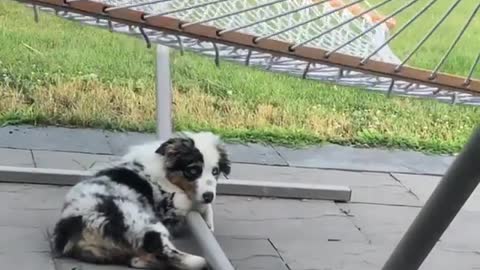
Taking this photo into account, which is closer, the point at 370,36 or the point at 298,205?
the point at 370,36

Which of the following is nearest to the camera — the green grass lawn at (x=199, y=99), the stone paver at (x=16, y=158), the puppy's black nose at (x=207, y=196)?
the puppy's black nose at (x=207, y=196)

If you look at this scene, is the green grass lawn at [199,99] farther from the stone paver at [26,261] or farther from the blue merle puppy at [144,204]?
the stone paver at [26,261]

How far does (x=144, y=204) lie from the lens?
94.4 inches

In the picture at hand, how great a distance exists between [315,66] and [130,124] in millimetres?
1499

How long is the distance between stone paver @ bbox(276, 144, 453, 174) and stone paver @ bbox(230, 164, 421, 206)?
3.1 inches

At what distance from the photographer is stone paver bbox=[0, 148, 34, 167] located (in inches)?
118

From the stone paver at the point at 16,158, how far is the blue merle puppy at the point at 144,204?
1.91 feet

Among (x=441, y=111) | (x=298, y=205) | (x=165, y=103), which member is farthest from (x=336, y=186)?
(x=441, y=111)

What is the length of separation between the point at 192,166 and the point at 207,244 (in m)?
0.23

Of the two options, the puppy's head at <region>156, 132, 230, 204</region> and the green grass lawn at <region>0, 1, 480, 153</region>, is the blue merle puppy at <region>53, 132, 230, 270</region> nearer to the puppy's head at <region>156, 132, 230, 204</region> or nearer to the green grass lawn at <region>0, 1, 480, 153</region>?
the puppy's head at <region>156, 132, 230, 204</region>

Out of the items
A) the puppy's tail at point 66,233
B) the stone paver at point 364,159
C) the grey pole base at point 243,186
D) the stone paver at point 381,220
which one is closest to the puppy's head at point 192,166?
the puppy's tail at point 66,233

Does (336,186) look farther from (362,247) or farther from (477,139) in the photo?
(477,139)

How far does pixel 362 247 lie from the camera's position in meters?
2.64

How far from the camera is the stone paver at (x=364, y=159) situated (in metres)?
3.40
